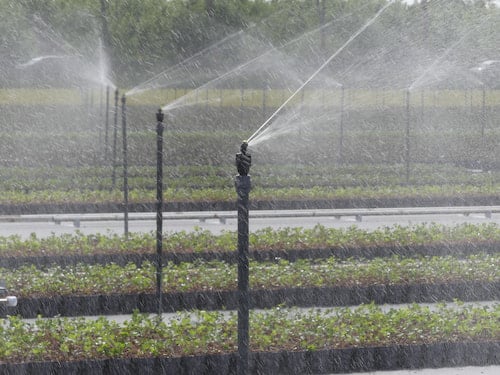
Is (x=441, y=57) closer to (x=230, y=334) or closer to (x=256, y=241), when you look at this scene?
(x=256, y=241)

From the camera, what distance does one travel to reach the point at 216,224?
996 inches

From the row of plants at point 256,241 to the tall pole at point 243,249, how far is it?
9.42m

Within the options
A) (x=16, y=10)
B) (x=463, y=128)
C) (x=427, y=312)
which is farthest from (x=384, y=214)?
(x=16, y=10)

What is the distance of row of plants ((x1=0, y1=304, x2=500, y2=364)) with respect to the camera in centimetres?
1173

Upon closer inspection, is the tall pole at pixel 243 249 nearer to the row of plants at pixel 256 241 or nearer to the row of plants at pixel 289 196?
the row of plants at pixel 256 241

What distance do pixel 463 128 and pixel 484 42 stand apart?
1124cm

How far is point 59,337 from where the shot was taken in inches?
477

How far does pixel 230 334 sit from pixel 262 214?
13.8m

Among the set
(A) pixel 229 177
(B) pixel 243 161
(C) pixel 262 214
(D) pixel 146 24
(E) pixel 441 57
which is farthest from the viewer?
(E) pixel 441 57

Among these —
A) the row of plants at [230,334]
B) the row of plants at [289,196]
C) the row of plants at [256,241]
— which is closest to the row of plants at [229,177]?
the row of plants at [289,196]

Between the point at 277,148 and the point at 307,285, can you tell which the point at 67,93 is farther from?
the point at 307,285

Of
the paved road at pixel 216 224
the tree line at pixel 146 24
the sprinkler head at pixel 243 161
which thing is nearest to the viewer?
the sprinkler head at pixel 243 161

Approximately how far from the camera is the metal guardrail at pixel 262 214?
25183 millimetres

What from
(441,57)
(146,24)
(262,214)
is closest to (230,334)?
(262,214)
